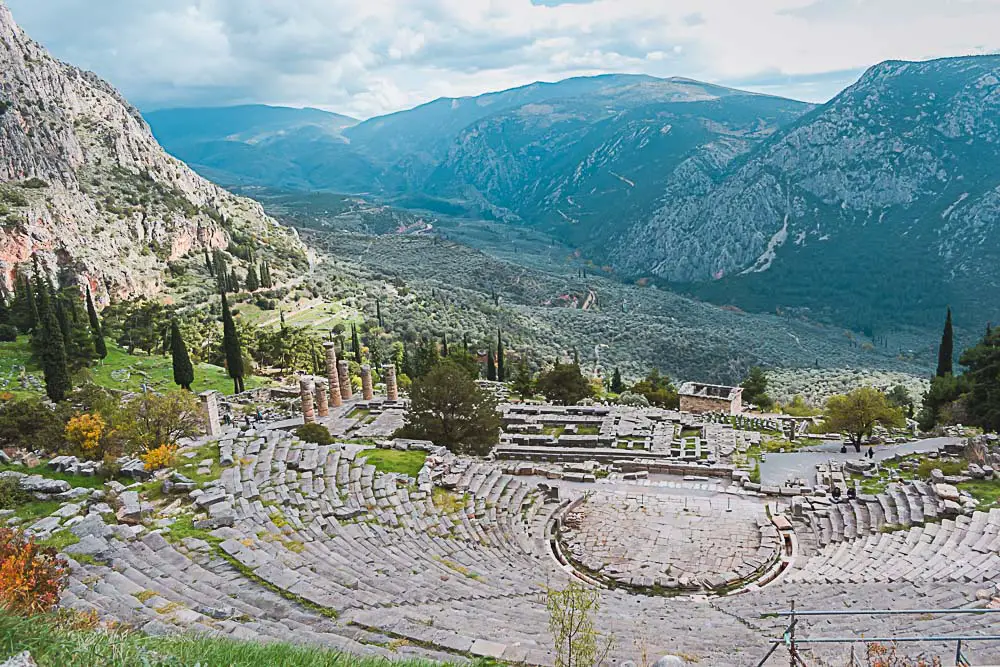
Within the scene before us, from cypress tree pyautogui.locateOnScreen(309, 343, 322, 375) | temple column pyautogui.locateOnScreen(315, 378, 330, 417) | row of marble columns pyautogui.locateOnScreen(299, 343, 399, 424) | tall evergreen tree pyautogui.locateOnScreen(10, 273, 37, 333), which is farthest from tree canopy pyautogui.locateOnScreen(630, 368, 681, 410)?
tall evergreen tree pyautogui.locateOnScreen(10, 273, 37, 333)

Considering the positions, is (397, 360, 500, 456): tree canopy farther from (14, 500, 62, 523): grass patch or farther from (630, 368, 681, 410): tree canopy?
(630, 368, 681, 410): tree canopy

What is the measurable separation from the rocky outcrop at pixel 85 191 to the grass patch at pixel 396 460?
5007cm

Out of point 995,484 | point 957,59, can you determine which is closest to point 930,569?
point 995,484

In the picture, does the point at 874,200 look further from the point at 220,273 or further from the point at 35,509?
the point at 35,509

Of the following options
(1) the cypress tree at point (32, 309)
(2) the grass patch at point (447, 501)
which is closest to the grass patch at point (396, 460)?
(2) the grass patch at point (447, 501)

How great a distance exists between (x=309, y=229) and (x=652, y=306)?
90348 mm

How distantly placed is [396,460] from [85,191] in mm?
74280

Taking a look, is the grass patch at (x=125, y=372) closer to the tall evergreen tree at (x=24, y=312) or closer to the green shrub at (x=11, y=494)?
the tall evergreen tree at (x=24, y=312)

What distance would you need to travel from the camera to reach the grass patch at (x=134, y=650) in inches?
246

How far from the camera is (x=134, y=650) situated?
21.6ft

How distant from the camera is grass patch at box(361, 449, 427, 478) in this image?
2267cm

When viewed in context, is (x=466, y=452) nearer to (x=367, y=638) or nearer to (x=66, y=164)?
(x=367, y=638)

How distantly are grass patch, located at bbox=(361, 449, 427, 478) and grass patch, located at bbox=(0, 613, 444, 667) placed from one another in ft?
47.8

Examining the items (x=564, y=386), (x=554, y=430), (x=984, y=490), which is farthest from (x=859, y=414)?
(x=564, y=386)
